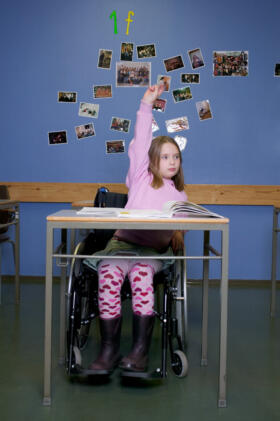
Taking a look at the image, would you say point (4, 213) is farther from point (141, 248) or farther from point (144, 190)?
point (141, 248)

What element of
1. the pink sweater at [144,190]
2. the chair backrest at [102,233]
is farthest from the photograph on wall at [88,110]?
the pink sweater at [144,190]

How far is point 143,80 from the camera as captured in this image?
3.78m

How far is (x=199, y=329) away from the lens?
8.91 feet

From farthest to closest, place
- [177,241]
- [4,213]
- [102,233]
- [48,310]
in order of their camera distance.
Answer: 1. [4,213]
2. [102,233]
3. [177,241]
4. [48,310]

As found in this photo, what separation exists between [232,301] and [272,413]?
5.47ft

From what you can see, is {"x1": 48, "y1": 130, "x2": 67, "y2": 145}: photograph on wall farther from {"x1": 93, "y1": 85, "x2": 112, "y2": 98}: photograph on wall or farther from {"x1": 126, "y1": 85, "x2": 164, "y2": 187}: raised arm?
{"x1": 126, "y1": 85, "x2": 164, "y2": 187}: raised arm

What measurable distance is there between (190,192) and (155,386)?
2.09m

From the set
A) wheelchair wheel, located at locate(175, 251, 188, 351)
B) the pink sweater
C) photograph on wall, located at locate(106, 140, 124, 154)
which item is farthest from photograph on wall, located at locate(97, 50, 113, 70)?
wheelchair wheel, located at locate(175, 251, 188, 351)

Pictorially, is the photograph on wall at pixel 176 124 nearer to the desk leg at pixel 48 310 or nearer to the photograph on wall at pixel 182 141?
the photograph on wall at pixel 182 141

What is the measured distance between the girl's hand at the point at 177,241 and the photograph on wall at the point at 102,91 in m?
1.84

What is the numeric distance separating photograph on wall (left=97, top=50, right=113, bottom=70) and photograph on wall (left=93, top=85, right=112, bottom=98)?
0.14 meters

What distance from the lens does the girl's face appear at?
2.24m

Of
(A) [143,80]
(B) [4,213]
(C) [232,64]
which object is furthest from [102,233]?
(C) [232,64]

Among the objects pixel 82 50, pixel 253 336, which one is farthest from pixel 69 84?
pixel 253 336
